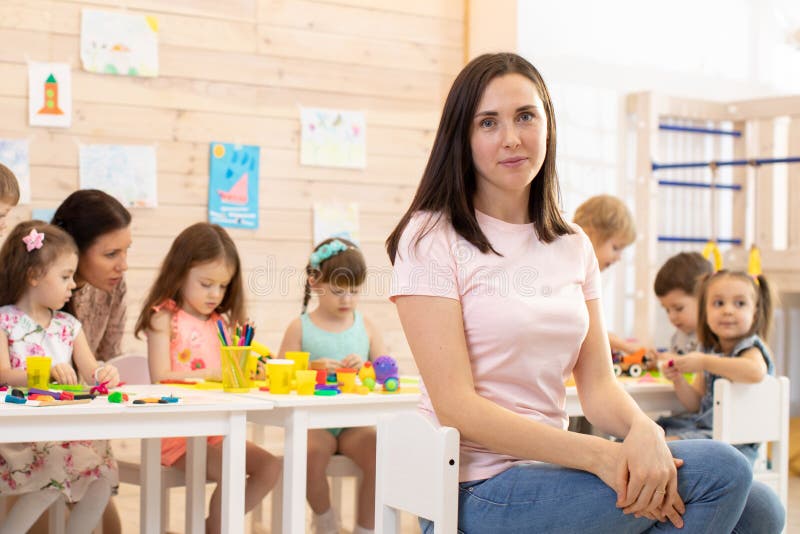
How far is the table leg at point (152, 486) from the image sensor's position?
2637 mm

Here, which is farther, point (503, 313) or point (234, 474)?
point (234, 474)

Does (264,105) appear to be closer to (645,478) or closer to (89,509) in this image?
A: (89,509)

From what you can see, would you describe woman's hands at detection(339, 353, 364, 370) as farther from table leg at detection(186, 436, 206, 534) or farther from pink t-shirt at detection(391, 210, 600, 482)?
pink t-shirt at detection(391, 210, 600, 482)

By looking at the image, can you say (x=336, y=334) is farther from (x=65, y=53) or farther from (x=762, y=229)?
(x=762, y=229)

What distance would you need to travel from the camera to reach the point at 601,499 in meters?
1.34

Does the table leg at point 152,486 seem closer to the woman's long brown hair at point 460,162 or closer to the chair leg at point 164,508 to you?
the chair leg at point 164,508

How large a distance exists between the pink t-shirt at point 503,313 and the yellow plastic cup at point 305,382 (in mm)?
901

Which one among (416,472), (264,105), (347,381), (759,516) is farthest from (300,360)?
(264,105)

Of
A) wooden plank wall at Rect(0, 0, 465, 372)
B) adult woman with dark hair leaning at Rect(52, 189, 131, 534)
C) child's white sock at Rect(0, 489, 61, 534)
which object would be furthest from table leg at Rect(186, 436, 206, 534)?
wooden plank wall at Rect(0, 0, 465, 372)

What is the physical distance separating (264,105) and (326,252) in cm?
158

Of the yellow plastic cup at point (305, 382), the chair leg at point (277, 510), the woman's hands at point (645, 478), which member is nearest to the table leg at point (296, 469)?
the yellow plastic cup at point (305, 382)

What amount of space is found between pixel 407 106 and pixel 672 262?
184cm

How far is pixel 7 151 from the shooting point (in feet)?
12.9

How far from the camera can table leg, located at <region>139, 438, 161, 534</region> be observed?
104 inches
